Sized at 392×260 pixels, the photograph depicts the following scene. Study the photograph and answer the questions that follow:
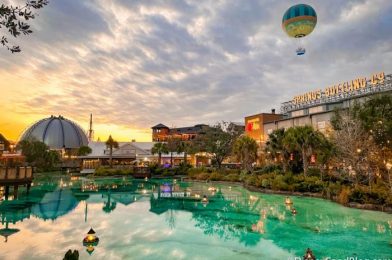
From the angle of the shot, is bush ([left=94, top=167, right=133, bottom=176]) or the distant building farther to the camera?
bush ([left=94, top=167, right=133, bottom=176])

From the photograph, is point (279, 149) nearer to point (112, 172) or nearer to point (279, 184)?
point (279, 184)

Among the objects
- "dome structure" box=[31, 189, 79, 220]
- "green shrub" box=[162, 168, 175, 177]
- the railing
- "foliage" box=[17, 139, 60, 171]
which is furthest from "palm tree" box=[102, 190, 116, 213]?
"foliage" box=[17, 139, 60, 171]

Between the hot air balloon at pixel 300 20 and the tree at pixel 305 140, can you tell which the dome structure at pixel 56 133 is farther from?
the hot air balloon at pixel 300 20

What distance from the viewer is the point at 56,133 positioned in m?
124

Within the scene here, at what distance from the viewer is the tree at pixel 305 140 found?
35219 millimetres

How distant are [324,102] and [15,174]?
5398 centimetres

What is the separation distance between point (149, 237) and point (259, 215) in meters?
9.60

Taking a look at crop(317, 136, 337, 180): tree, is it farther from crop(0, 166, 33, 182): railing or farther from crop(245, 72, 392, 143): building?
crop(0, 166, 33, 182): railing

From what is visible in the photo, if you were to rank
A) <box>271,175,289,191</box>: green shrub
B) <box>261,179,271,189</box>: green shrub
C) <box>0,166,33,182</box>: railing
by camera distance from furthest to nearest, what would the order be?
<box>261,179,271,189</box>: green shrub, <box>271,175,289,191</box>: green shrub, <box>0,166,33,182</box>: railing

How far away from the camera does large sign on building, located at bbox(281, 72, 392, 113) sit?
160 ft

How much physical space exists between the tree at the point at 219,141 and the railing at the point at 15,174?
3520 centimetres

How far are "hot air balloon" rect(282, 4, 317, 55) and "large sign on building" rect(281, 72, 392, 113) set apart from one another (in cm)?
2288

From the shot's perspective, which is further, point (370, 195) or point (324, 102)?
point (324, 102)

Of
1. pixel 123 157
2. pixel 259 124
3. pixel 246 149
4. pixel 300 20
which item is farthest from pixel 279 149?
pixel 123 157
